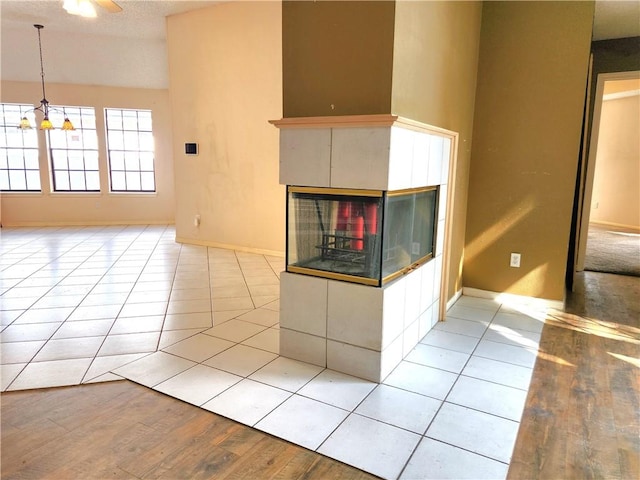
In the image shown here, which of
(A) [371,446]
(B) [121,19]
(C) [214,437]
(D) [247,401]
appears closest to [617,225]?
(A) [371,446]

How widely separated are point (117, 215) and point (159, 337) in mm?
5955

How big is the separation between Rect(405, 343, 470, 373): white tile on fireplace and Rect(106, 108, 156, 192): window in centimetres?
697

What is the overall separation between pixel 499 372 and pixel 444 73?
185 centimetres

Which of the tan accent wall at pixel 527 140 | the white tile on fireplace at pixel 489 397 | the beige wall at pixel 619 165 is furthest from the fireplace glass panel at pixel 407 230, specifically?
the beige wall at pixel 619 165

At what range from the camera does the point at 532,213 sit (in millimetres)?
3371

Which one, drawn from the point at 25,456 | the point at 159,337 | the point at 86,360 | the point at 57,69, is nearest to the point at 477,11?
the point at 159,337

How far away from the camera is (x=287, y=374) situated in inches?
91.1

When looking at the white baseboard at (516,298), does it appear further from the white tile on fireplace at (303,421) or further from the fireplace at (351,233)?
the white tile on fireplace at (303,421)

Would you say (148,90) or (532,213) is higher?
(148,90)

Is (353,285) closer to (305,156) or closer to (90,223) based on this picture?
(305,156)

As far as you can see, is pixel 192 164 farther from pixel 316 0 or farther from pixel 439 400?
pixel 439 400

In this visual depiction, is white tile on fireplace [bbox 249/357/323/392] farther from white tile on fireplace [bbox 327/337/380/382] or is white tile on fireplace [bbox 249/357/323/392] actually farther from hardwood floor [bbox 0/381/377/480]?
hardwood floor [bbox 0/381/377/480]

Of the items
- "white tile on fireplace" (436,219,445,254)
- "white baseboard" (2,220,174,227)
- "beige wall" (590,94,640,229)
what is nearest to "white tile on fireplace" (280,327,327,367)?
"white tile on fireplace" (436,219,445,254)

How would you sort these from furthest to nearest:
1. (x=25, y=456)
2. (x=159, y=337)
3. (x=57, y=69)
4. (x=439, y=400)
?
(x=57, y=69)
(x=159, y=337)
(x=439, y=400)
(x=25, y=456)
